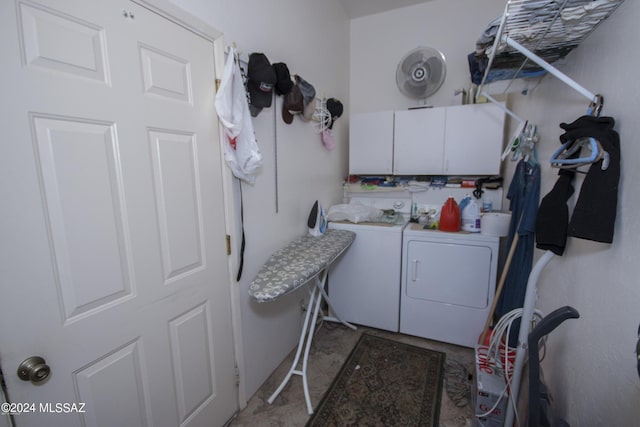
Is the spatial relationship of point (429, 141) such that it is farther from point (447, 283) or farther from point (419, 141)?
point (447, 283)

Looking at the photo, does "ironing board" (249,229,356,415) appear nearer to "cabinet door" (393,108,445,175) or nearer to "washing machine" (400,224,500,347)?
"washing machine" (400,224,500,347)

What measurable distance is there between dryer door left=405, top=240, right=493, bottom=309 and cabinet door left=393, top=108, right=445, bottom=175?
81cm

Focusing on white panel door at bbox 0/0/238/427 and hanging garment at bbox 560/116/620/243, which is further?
hanging garment at bbox 560/116/620/243

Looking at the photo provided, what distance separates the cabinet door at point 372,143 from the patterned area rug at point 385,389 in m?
1.65

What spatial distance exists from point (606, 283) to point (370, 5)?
3.00 metres

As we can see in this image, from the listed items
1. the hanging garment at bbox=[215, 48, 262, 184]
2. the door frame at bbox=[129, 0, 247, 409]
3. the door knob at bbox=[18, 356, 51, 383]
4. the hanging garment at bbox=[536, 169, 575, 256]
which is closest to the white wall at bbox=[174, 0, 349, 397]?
the door frame at bbox=[129, 0, 247, 409]

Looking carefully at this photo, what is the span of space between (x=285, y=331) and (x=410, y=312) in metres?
1.07

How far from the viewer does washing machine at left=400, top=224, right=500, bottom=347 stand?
204 centimetres

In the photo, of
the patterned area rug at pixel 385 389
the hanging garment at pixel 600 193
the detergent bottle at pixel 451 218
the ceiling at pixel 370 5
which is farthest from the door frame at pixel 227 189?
the ceiling at pixel 370 5

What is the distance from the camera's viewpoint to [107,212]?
0.94m

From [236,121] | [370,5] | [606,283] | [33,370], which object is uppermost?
[370,5]

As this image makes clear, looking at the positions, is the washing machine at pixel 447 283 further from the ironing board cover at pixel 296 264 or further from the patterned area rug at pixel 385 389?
the ironing board cover at pixel 296 264

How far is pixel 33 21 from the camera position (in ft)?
2.44

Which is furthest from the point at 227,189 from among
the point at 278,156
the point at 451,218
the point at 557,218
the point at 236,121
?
the point at 451,218
